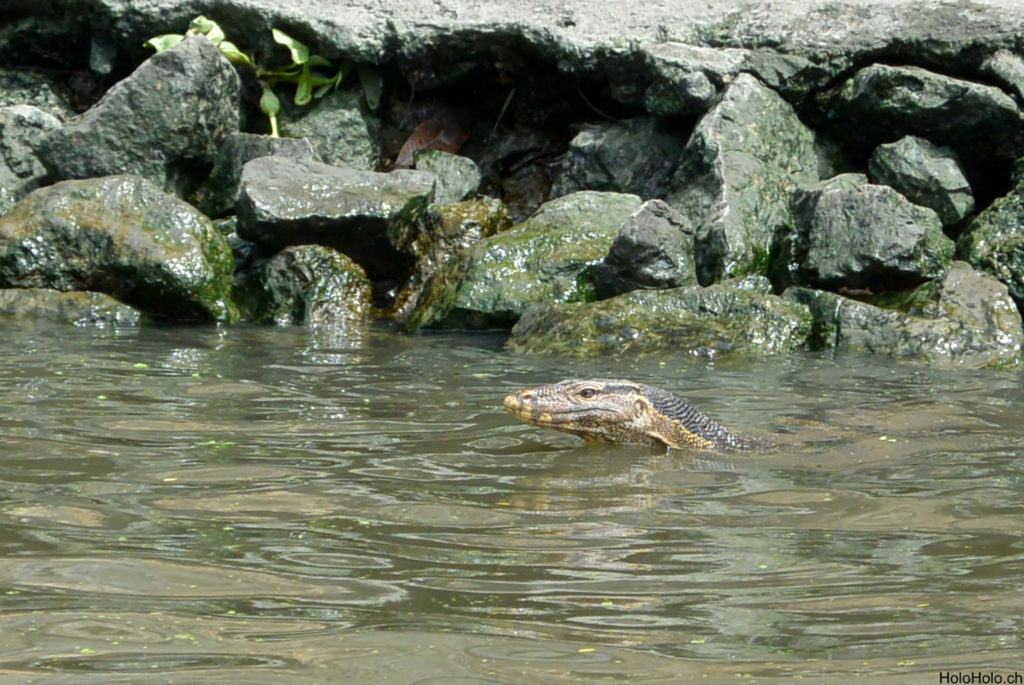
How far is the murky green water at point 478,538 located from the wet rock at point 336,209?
3764mm

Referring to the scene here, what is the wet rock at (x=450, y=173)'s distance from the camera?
44.1 ft

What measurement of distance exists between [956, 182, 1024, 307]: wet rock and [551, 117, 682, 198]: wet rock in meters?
3.07

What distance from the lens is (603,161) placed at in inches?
519

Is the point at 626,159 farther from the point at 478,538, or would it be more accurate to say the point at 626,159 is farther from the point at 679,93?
the point at 478,538

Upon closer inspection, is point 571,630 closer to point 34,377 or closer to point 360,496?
point 360,496

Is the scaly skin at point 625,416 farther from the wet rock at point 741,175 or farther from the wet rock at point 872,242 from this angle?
the wet rock at point 872,242

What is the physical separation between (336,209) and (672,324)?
12.1ft

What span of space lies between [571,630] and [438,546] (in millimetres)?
1039

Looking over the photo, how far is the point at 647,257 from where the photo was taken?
1050 centimetres

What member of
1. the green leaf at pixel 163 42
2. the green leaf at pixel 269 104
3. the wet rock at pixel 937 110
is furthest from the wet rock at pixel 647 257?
the green leaf at pixel 163 42

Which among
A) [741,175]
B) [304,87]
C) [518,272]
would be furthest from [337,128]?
[741,175]

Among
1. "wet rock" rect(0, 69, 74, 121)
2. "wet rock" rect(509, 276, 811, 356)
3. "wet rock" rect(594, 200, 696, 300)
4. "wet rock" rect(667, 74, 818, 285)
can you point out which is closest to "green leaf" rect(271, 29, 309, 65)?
"wet rock" rect(0, 69, 74, 121)

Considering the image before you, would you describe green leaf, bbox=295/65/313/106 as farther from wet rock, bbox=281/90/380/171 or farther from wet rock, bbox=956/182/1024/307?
wet rock, bbox=956/182/1024/307

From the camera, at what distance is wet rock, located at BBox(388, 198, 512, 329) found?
12.2 meters
